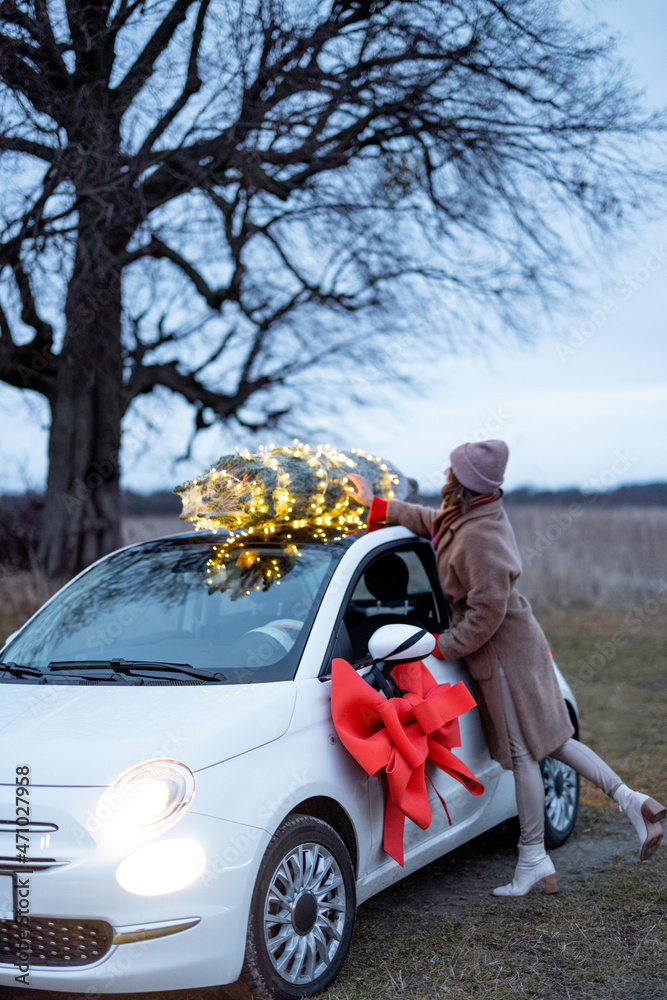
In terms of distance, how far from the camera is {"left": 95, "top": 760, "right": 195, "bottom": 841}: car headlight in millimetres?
2719

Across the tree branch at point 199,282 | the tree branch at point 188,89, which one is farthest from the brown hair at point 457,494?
the tree branch at point 199,282

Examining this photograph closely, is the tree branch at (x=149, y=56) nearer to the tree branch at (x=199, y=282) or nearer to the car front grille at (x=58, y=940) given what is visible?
the tree branch at (x=199, y=282)

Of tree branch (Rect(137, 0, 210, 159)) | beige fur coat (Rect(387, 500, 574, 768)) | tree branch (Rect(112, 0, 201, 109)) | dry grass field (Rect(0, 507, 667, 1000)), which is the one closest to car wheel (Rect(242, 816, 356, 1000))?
dry grass field (Rect(0, 507, 667, 1000))

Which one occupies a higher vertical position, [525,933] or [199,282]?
[199,282]

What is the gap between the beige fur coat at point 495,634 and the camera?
4129 mm

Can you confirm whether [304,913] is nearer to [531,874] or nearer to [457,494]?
[531,874]

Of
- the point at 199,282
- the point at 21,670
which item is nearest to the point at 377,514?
the point at 21,670

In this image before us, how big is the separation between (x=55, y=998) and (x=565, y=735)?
2372mm

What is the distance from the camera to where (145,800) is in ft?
9.09

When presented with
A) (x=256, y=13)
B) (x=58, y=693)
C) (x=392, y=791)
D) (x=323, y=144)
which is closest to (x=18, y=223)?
(x=256, y=13)

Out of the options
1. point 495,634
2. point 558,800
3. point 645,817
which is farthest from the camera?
point 558,800

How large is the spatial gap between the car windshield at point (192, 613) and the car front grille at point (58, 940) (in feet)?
3.02

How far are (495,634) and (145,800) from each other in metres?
1.99

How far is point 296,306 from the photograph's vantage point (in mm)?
11984
